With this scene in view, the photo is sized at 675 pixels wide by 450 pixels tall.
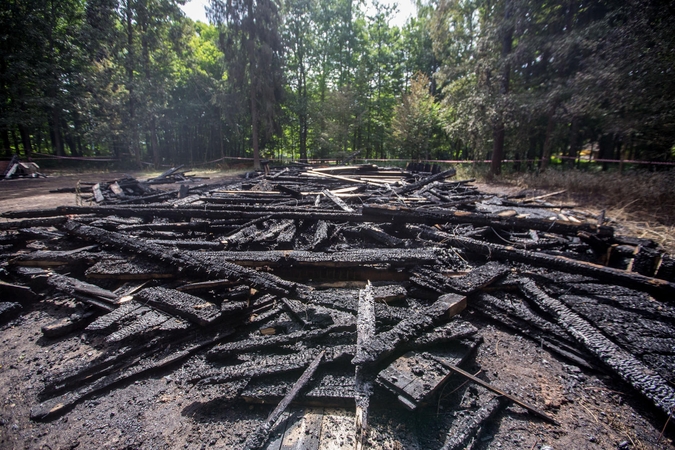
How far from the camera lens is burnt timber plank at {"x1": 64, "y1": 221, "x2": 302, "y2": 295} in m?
3.04

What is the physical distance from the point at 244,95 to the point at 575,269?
25.3 m

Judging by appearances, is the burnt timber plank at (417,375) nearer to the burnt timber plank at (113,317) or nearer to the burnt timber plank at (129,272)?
the burnt timber plank at (113,317)

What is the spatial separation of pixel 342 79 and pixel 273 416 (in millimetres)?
36122

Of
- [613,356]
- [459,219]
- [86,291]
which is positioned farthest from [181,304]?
[459,219]

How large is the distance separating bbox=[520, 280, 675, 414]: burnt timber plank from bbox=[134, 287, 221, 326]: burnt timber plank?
3289 millimetres

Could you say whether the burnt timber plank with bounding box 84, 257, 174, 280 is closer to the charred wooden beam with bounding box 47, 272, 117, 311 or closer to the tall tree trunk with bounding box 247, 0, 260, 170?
the charred wooden beam with bounding box 47, 272, 117, 311

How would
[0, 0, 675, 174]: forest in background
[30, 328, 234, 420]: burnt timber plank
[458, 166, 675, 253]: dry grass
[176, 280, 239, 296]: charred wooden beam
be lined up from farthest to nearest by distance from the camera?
[0, 0, 675, 174]: forest in background
[458, 166, 675, 253]: dry grass
[176, 280, 239, 296]: charred wooden beam
[30, 328, 234, 420]: burnt timber plank

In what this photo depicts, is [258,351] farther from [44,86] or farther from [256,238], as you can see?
[44,86]

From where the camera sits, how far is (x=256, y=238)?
4.32 m

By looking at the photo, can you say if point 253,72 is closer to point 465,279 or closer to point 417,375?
point 465,279

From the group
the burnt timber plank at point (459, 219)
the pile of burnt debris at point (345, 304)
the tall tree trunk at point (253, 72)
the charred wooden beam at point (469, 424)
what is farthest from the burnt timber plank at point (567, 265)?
the tall tree trunk at point (253, 72)

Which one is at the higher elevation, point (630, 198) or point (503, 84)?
point (503, 84)

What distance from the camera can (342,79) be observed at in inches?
1276

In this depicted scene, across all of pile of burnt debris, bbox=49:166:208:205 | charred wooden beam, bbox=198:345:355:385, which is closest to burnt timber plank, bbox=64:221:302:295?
charred wooden beam, bbox=198:345:355:385
